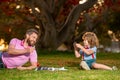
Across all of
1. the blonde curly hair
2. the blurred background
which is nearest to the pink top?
the blonde curly hair

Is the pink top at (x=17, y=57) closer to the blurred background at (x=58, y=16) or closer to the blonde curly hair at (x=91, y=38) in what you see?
the blonde curly hair at (x=91, y=38)

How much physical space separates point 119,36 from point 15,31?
11703 mm

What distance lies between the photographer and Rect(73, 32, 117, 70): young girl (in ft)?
33.9

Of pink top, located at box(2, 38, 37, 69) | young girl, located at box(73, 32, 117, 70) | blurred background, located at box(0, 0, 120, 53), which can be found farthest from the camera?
blurred background, located at box(0, 0, 120, 53)

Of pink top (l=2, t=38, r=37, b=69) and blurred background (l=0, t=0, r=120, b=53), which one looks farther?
blurred background (l=0, t=0, r=120, b=53)

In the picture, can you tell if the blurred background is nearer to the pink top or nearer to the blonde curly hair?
the blonde curly hair

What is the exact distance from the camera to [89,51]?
10375 millimetres

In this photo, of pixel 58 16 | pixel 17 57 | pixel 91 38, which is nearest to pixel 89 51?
pixel 91 38

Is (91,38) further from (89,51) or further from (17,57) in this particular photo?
(17,57)

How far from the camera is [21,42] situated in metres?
9.70

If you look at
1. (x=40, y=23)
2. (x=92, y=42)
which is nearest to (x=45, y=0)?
(x=40, y=23)

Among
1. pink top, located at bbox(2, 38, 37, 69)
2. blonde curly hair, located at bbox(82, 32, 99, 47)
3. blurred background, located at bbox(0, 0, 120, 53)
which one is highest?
blurred background, located at bbox(0, 0, 120, 53)

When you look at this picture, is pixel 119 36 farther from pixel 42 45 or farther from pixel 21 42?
pixel 21 42

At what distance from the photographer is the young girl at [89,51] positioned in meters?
10.3
